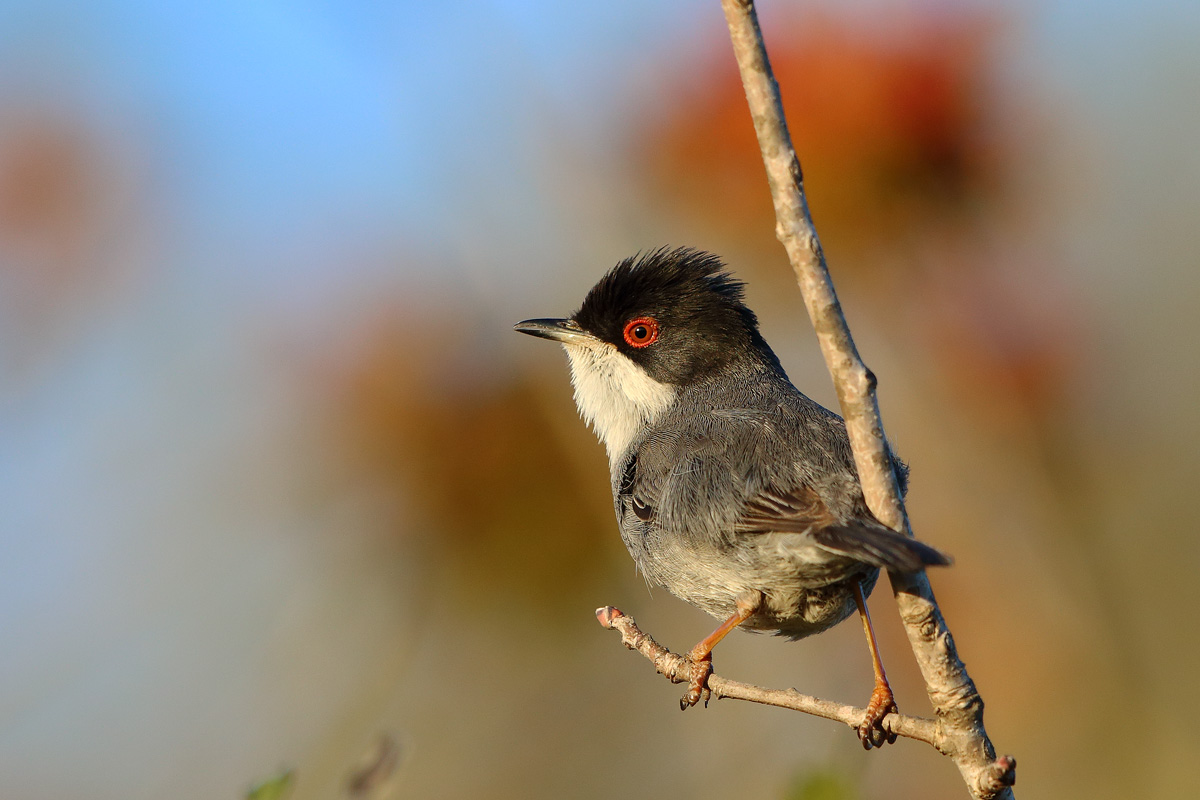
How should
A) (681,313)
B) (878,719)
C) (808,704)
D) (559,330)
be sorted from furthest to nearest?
(559,330), (681,313), (878,719), (808,704)

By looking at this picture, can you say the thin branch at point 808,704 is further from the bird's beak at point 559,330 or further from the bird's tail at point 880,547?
the bird's beak at point 559,330

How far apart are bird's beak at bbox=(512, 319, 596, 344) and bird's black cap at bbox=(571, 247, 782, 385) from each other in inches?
5.1

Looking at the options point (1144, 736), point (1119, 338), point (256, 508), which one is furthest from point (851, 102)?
point (256, 508)

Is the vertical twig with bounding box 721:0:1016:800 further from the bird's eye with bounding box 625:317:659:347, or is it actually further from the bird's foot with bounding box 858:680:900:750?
the bird's eye with bounding box 625:317:659:347

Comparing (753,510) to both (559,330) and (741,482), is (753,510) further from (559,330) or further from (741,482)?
(559,330)

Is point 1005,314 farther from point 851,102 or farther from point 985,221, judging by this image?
point 851,102

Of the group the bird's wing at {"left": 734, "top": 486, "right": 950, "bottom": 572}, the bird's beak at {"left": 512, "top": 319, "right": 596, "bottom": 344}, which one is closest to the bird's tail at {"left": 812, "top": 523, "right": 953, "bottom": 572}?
the bird's wing at {"left": 734, "top": 486, "right": 950, "bottom": 572}

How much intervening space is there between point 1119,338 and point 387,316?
4989 mm

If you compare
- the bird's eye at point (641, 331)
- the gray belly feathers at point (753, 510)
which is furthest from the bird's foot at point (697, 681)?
the bird's eye at point (641, 331)

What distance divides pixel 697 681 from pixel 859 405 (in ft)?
4.40

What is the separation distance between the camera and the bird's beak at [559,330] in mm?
4309

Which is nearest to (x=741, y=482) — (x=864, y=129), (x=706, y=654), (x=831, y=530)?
(x=831, y=530)

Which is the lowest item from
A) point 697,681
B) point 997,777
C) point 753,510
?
point 697,681

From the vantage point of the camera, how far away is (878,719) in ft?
9.68
